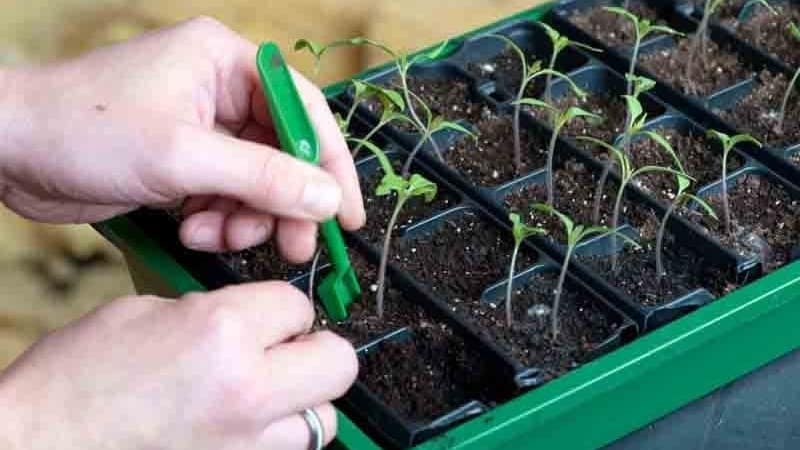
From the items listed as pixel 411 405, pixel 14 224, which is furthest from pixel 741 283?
pixel 14 224

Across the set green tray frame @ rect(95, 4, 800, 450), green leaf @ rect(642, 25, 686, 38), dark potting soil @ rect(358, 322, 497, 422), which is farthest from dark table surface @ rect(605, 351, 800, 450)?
green leaf @ rect(642, 25, 686, 38)

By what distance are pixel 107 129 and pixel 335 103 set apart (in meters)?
0.29

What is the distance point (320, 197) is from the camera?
766 mm

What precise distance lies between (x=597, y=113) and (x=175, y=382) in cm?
52

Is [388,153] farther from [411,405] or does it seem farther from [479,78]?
[411,405]

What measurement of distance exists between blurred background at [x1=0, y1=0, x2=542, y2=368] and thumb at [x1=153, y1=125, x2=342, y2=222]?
65 cm

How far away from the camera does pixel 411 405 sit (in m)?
0.82

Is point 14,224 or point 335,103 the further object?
point 14,224

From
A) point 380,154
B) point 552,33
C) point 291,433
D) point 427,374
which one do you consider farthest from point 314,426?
point 552,33

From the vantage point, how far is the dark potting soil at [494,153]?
1020 millimetres

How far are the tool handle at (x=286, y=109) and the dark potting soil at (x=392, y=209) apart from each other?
0.17m

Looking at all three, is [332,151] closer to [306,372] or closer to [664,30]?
[306,372]

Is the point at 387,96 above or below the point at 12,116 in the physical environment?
above

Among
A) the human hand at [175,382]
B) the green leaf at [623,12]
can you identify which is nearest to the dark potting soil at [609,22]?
the green leaf at [623,12]
